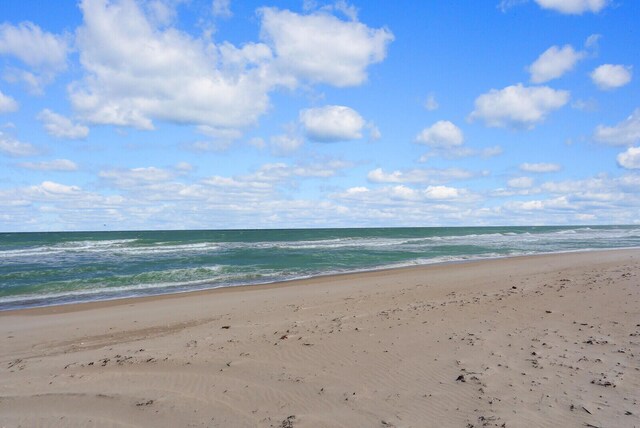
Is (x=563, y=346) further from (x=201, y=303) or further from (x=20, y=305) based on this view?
(x=20, y=305)

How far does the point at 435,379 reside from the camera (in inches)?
230

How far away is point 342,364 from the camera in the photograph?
260 inches

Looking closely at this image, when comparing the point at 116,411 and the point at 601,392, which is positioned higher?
the point at 601,392

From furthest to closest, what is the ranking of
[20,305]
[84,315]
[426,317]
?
[20,305], [84,315], [426,317]

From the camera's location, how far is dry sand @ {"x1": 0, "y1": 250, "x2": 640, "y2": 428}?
5.02 m

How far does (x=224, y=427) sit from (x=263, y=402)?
679mm

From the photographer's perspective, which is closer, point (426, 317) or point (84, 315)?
point (426, 317)

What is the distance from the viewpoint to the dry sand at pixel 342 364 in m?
5.02

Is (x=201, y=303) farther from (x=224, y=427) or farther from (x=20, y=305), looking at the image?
(x=224, y=427)

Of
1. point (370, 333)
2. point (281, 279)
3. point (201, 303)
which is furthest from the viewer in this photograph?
point (281, 279)

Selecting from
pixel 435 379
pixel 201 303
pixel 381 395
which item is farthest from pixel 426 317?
pixel 201 303

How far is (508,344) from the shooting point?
23.4 ft

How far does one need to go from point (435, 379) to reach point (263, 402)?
2299 mm

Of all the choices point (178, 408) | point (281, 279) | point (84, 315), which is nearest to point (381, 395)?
point (178, 408)
